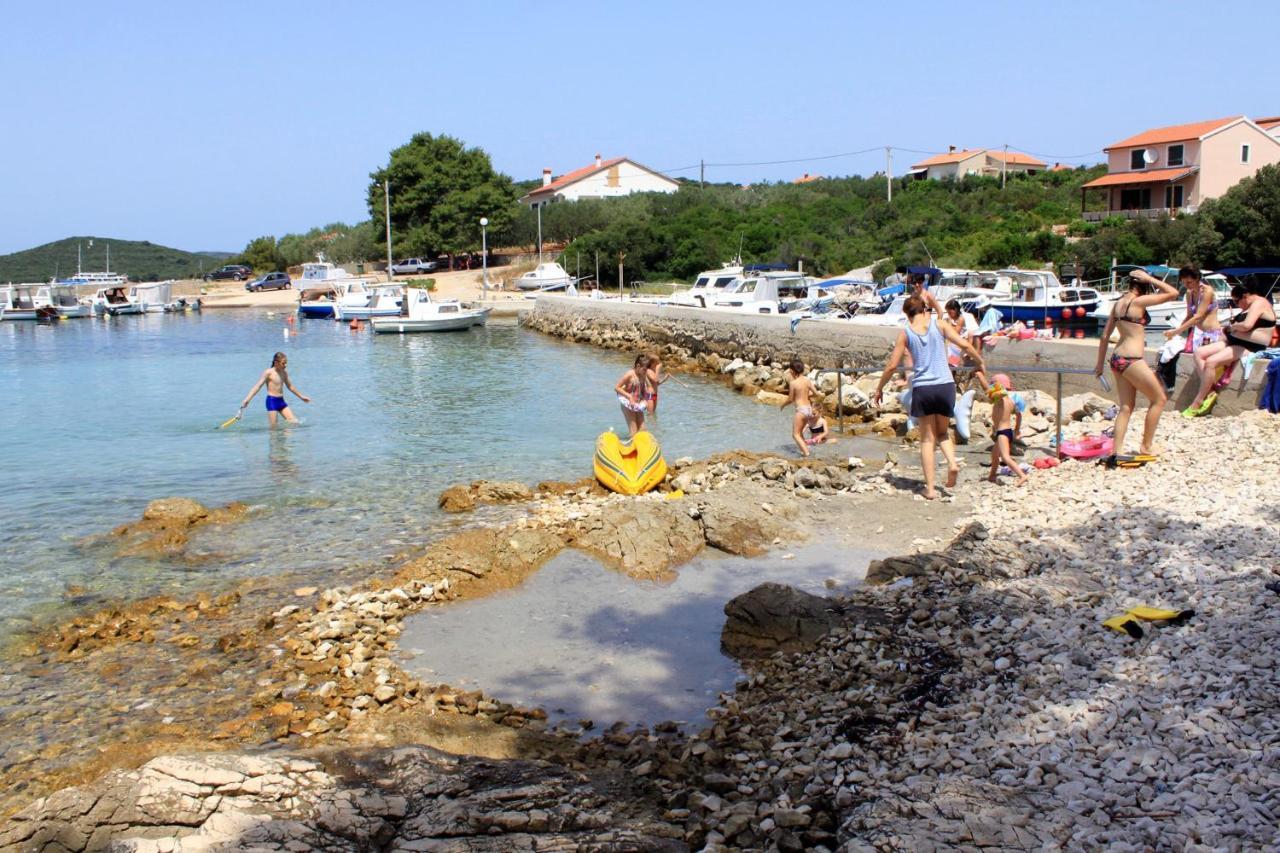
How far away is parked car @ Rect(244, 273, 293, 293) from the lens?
7152 cm

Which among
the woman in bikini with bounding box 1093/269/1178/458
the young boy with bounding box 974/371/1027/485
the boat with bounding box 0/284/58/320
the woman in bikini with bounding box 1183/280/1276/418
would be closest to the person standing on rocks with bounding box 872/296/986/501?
the young boy with bounding box 974/371/1027/485

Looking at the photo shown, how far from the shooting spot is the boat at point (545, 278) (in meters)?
57.2

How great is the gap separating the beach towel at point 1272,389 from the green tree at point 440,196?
6128 cm

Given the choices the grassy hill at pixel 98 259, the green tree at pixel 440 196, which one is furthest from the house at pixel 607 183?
the grassy hill at pixel 98 259

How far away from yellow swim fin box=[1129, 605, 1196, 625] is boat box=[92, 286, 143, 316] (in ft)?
206

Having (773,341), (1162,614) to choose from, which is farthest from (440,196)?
(1162,614)

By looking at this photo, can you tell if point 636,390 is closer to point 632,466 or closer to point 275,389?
point 632,466

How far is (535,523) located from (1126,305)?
5.81 meters

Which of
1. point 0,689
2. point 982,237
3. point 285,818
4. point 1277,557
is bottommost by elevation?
point 0,689

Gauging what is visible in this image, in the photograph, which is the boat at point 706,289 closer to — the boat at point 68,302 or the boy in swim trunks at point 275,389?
the boy in swim trunks at point 275,389

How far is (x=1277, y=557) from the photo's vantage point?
6.44m

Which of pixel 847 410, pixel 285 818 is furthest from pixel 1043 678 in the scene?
pixel 847 410

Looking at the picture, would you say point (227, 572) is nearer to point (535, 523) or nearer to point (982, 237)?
point (535, 523)

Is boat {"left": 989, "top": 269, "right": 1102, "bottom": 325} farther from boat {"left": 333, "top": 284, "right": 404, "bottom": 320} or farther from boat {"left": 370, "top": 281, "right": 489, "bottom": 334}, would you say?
boat {"left": 333, "top": 284, "right": 404, "bottom": 320}
